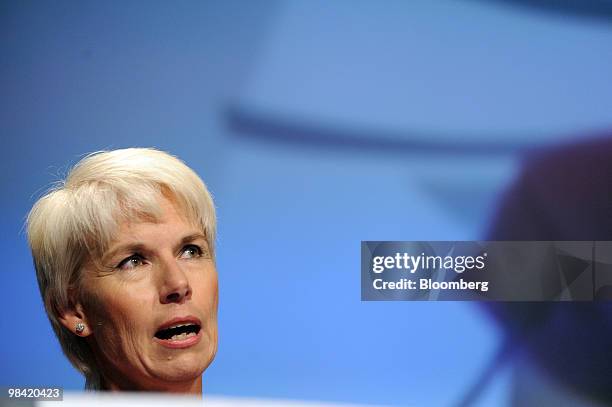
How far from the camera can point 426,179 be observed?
3.03 meters

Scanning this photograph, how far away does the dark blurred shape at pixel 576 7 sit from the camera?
9.78ft

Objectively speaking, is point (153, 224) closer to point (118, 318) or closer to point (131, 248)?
point (131, 248)

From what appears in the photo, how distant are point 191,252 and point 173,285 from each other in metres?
0.15

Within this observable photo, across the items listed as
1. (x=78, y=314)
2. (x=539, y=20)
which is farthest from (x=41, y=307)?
(x=539, y=20)

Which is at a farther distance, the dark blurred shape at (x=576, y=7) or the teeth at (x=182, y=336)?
the dark blurred shape at (x=576, y=7)

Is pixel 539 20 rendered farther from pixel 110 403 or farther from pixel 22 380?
pixel 110 403

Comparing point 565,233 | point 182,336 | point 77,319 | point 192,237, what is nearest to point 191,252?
point 192,237

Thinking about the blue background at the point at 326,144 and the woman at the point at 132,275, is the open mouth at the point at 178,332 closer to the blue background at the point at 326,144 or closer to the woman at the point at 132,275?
the woman at the point at 132,275

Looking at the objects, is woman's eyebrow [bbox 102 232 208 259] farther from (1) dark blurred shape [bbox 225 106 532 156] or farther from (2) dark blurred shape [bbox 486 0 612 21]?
(2) dark blurred shape [bbox 486 0 612 21]

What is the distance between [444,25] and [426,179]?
55 centimetres

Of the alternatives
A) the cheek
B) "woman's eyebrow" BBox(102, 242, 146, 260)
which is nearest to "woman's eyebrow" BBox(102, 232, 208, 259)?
"woman's eyebrow" BBox(102, 242, 146, 260)

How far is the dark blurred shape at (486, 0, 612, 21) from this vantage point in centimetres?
298

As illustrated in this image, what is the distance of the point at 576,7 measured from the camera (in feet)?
9.82

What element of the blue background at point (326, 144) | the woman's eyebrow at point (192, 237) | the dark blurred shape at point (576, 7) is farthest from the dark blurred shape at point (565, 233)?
the woman's eyebrow at point (192, 237)
